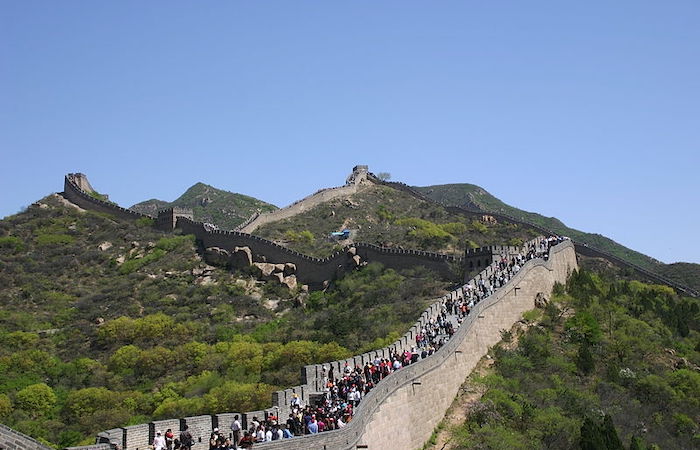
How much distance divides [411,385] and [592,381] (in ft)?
41.1

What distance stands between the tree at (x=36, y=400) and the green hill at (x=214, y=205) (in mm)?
50934

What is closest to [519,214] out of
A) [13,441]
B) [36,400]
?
[36,400]

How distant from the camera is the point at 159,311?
5347cm

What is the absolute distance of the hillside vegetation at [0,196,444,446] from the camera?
126ft

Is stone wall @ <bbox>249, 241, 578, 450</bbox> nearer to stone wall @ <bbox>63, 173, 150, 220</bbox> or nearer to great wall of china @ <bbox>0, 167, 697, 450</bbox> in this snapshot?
great wall of china @ <bbox>0, 167, 697, 450</bbox>

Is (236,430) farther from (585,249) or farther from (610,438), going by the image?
(585,249)

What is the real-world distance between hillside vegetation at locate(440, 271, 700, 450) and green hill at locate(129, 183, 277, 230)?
173 feet

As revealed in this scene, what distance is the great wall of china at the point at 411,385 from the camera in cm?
1831

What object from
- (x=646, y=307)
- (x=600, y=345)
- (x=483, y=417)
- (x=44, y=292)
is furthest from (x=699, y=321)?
(x=44, y=292)

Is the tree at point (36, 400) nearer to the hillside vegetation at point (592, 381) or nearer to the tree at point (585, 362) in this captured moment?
the hillside vegetation at point (592, 381)

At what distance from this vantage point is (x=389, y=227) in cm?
7262

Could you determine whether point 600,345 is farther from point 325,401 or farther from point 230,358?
point 325,401

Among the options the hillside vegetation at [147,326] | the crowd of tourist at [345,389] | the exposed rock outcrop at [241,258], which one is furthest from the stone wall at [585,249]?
the crowd of tourist at [345,389]

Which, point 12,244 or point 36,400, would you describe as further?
point 12,244
